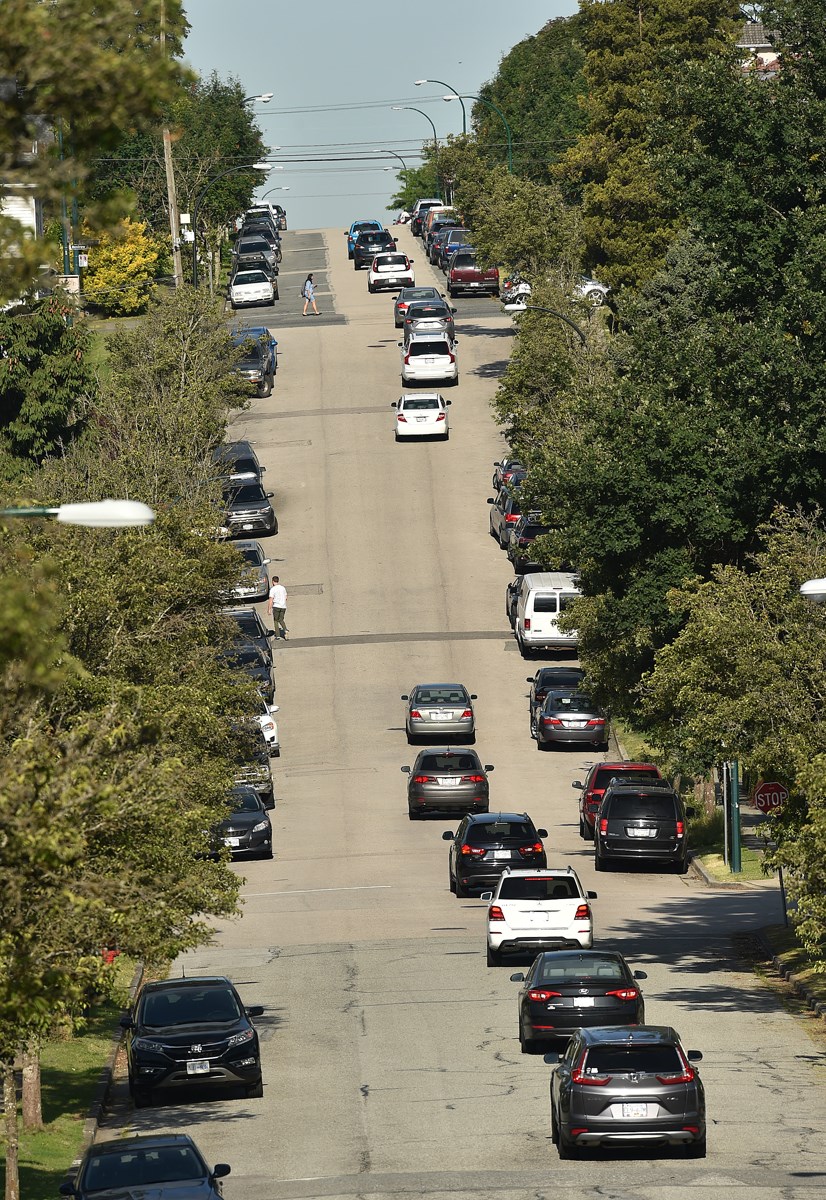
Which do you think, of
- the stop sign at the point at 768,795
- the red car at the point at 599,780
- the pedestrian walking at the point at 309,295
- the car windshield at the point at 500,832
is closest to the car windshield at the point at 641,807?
the red car at the point at 599,780

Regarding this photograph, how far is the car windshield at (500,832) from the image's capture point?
32906mm

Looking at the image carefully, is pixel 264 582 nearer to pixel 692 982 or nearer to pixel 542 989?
pixel 692 982

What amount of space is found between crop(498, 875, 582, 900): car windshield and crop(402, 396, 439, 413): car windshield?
135 feet

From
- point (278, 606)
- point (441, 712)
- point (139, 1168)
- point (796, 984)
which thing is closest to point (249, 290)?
point (278, 606)

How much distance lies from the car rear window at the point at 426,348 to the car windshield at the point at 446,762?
116 ft

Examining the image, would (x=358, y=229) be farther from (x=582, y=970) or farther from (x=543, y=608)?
(x=582, y=970)

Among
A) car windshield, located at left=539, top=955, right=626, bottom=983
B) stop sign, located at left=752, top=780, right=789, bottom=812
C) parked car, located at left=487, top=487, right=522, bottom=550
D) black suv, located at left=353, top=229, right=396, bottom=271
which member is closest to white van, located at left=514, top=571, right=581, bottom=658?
parked car, located at left=487, top=487, right=522, bottom=550

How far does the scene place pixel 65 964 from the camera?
13.4 m

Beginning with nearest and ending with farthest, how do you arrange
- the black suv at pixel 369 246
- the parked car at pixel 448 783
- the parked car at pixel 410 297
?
the parked car at pixel 448 783, the parked car at pixel 410 297, the black suv at pixel 369 246

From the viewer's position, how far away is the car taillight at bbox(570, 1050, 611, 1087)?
A: 1842cm

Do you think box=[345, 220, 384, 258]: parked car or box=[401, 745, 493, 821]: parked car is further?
box=[345, 220, 384, 258]: parked car

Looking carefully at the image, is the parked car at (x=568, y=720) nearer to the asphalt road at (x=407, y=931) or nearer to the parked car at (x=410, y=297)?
the asphalt road at (x=407, y=931)

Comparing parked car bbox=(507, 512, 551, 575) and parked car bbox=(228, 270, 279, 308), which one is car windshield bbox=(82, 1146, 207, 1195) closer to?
parked car bbox=(507, 512, 551, 575)

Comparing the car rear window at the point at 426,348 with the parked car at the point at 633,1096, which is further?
the car rear window at the point at 426,348
